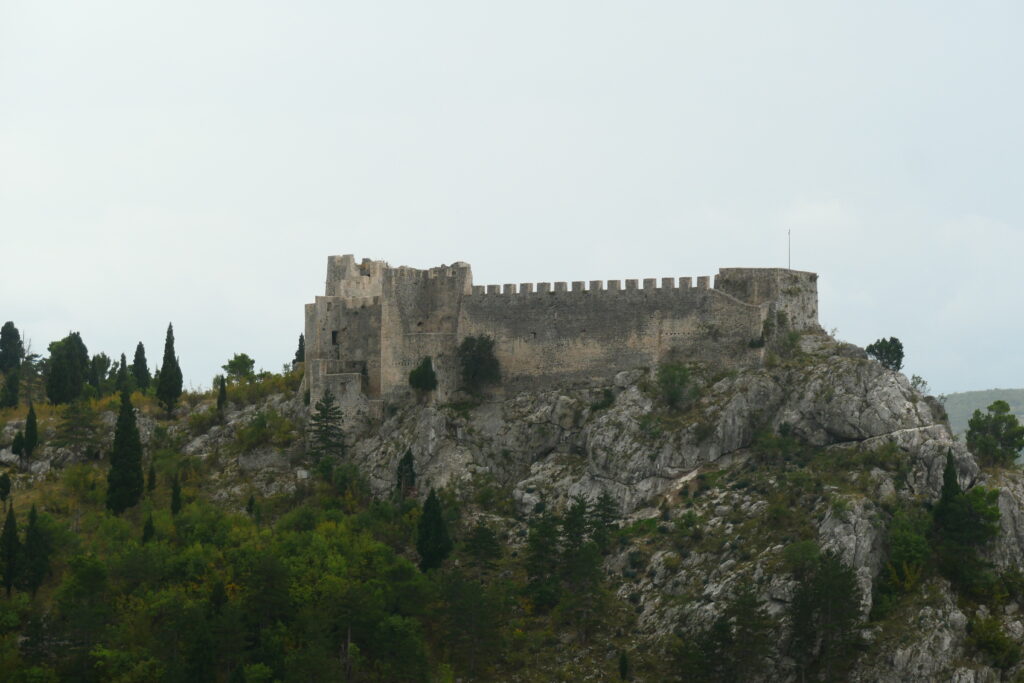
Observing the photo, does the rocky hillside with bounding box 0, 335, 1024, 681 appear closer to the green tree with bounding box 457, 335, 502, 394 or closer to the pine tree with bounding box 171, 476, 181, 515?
the green tree with bounding box 457, 335, 502, 394

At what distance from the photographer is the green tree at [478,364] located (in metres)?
89.6

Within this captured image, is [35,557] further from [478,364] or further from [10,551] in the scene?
[478,364]

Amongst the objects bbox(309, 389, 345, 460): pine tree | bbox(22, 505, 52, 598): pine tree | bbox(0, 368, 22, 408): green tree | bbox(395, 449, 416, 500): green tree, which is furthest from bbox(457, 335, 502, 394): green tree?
bbox(0, 368, 22, 408): green tree

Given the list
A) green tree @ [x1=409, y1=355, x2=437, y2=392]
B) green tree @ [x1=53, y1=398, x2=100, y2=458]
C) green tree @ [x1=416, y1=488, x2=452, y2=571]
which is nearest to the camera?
green tree @ [x1=416, y1=488, x2=452, y2=571]

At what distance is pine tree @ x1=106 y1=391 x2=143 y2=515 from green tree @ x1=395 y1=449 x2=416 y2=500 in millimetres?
13582

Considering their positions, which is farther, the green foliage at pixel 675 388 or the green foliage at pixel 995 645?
the green foliage at pixel 675 388

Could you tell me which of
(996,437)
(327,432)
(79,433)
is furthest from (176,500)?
(996,437)

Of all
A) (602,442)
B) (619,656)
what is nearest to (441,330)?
(602,442)

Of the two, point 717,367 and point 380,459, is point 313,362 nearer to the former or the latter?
point 380,459

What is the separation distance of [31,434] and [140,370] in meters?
18.4

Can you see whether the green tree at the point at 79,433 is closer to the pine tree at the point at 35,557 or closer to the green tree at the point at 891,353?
the pine tree at the point at 35,557

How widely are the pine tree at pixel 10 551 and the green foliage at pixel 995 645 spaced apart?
4391 cm

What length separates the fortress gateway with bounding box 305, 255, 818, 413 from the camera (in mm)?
86500

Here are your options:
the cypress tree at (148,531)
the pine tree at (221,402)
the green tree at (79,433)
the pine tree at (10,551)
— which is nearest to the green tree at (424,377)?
the pine tree at (221,402)
